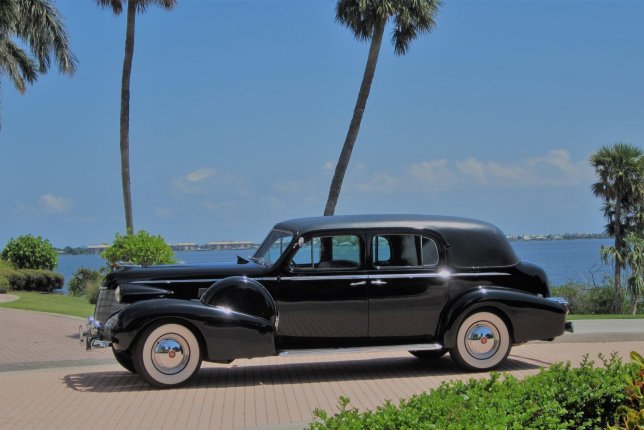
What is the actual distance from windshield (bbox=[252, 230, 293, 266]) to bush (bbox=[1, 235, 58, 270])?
25653mm

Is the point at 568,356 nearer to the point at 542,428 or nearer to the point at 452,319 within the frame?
the point at 452,319

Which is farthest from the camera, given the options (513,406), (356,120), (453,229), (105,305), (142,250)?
(356,120)

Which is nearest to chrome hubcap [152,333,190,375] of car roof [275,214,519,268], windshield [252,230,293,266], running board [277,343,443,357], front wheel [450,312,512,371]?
running board [277,343,443,357]

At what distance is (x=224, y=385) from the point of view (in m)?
8.87

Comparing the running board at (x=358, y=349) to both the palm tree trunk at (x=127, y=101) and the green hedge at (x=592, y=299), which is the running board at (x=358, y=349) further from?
the green hedge at (x=592, y=299)

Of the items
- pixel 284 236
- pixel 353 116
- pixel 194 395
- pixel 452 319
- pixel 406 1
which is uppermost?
pixel 406 1

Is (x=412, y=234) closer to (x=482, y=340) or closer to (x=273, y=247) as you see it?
(x=482, y=340)

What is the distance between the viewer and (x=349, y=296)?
359 inches

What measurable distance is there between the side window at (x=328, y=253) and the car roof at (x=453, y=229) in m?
0.14

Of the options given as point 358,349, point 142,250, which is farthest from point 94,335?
point 142,250

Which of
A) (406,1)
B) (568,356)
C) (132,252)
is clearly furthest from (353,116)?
(568,356)

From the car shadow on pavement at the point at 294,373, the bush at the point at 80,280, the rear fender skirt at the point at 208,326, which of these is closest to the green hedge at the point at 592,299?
the bush at the point at 80,280

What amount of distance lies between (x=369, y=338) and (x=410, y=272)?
0.92 m

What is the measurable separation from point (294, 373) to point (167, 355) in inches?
69.8
